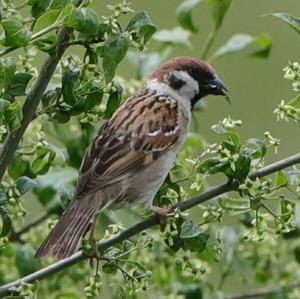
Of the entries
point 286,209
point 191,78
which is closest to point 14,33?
point 286,209

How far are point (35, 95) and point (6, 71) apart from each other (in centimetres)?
18

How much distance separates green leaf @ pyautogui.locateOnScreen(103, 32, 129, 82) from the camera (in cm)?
287

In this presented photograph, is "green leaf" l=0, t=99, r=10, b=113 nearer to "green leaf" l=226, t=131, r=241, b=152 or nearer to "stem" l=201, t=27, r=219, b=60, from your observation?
"green leaf" l=226, t=131, r=241, b=152

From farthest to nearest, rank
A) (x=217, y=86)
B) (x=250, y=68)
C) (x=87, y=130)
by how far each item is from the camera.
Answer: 1. (x=250, y=68)
2. (x=217, y=86)
3. (x=87, y=130)

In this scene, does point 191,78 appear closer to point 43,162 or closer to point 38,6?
point 43,162

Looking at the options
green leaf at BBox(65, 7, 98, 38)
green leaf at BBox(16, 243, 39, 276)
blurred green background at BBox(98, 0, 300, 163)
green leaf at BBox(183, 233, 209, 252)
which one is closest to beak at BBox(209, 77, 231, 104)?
green leaf at BBox(16, 243, 39, 276)

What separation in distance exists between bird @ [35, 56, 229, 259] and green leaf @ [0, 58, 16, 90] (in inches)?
26.0

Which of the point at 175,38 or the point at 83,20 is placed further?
the point at 175,38

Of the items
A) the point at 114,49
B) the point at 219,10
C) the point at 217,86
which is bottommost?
the point at 217,86

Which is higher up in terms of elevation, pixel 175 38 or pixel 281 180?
pixel 175 38

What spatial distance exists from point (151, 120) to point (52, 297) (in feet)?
2.48

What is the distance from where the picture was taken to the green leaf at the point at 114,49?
9.41ft

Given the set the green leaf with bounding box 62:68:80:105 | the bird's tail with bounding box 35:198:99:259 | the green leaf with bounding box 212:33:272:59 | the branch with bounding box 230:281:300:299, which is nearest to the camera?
the green leaf with bounding box 62:68:80:105

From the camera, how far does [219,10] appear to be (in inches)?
171
